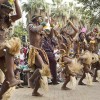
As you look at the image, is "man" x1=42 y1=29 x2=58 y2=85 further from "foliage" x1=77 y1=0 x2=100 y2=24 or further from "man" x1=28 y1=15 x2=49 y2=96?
"foliage" x1=77 y1=0 x2=100 y2=24

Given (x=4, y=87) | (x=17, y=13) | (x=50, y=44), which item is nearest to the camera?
(x=4, y=87)

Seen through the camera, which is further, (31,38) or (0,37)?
(31,38)

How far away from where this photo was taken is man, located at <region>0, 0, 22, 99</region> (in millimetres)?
5570

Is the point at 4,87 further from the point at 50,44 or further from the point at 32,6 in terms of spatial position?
the point at 32,6

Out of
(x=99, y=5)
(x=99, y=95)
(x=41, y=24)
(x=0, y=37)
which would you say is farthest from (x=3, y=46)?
(x=99, y=5)

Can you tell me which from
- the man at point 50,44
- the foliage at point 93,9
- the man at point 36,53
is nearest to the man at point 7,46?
the man at point 36,53

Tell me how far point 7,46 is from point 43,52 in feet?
8.86

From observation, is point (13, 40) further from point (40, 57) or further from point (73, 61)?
point (73, 61)

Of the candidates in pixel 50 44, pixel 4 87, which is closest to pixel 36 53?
pixel 4 87

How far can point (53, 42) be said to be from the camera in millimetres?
10672

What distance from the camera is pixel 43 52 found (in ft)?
27.0

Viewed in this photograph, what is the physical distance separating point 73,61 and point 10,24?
10.9 ft

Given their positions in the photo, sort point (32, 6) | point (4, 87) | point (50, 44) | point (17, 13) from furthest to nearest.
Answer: point (32, 6)
point (50, 44)
point (17, 13)
point (4, 87)

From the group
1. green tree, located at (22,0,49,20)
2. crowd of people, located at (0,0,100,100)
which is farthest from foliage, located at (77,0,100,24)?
green tree, located at (22,0,49,20)
